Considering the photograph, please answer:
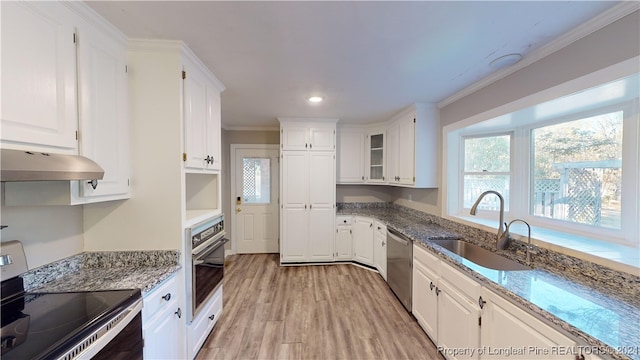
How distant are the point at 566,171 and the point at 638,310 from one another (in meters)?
1.18

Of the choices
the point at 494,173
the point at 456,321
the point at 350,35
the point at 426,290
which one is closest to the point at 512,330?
the point at 456,321

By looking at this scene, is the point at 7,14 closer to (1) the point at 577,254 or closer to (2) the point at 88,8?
(2) the point at 88,8

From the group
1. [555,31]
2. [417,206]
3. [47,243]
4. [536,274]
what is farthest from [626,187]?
[47,243]

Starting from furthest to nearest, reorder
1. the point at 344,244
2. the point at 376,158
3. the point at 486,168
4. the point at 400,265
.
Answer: the point at 376,158 → the point at 344,244 → the point at 400,265 → the point at 486,168

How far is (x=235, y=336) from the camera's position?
2.16m

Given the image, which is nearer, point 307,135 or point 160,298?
point 160,298

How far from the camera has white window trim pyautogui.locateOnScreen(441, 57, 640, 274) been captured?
4.25ft

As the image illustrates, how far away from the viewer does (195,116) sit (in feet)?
6.03

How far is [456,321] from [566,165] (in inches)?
59.5

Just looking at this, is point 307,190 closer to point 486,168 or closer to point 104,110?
point 486,168

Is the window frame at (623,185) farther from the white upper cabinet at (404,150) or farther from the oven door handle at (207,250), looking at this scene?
the oven door handle at (207,250)

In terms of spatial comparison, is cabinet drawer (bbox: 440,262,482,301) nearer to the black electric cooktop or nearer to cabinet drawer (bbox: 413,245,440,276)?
cabinet drawer (bbox: 413,245,440,276)

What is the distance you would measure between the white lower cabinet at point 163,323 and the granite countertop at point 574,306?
1959 mm

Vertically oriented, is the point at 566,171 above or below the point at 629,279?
above
